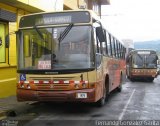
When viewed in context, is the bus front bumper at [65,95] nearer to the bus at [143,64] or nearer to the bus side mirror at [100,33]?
the bus side mirror at [100,33]

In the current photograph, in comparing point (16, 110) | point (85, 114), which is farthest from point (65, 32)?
point (16, 110)

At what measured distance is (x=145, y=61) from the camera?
108 ft

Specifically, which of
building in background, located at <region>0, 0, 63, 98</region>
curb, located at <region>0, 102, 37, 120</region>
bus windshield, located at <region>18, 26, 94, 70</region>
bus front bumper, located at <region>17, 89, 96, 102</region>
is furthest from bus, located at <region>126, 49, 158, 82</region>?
bus front bumper, located at <region>17, 89, 96, 102</region>

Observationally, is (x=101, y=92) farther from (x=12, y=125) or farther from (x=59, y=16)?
(x=12, y=125)

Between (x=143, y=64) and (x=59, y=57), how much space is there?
71.5ft

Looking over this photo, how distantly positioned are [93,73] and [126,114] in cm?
155

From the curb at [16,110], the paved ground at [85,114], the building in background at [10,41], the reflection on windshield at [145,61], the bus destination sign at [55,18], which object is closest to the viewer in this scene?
the paved ground at [85,114]

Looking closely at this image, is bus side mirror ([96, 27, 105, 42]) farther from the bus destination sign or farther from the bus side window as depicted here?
the bus side window

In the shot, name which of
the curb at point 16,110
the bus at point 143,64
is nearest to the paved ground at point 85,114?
the curb at point 16,110

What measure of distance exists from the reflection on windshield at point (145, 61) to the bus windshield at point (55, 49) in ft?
70.2

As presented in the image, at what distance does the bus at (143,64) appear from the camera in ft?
107

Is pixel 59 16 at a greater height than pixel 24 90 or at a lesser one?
greater

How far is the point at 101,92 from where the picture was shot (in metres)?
13.1

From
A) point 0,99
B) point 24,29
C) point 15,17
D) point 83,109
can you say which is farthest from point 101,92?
point 15,17
